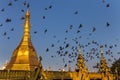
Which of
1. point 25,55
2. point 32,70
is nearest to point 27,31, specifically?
point 25,55

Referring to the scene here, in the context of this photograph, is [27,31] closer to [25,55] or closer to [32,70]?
[25,55]

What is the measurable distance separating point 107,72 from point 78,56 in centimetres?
698

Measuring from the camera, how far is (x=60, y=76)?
5050 cm

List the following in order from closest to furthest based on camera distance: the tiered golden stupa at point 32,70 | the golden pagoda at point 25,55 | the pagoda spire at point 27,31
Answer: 1. the tiered golden stupa at point 32,70
2. the golden pagoda at point 25,55
3. the pagoda spire at point 27,31

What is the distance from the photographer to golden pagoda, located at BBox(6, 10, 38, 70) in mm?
72544

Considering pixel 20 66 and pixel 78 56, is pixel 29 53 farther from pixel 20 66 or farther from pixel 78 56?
pixel 78 56

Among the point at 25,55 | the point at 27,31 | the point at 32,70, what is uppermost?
the point at 27,31

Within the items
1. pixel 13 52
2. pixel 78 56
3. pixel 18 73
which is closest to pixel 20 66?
pixel 13 52

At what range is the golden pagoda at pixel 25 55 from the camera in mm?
72544

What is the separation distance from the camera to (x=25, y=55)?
77062 millimetres

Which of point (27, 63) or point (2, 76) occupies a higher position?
point (27, 63)

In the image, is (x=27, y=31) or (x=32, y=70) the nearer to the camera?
(x=32, y=70)

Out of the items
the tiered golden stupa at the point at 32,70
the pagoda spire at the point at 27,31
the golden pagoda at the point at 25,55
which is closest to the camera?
the tiered golden stupa at the point at 32,70

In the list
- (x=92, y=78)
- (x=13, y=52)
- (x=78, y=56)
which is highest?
(x=13, y=52)
